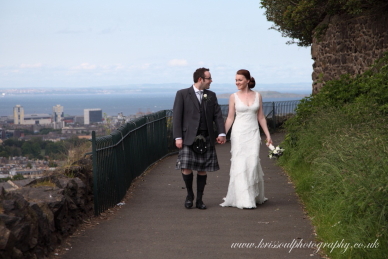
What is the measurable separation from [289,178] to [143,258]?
6.08m

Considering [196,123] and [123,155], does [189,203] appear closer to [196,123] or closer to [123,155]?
[196,123]

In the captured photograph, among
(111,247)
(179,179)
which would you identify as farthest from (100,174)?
(179,179)

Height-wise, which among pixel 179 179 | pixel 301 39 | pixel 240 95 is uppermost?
pixel 301 39

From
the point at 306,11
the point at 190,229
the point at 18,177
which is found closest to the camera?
the point at 190,229

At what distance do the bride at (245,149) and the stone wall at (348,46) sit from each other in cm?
789

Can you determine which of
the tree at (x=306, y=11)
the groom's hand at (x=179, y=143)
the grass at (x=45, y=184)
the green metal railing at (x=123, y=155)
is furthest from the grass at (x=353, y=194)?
the tree at (x=306, y=11)

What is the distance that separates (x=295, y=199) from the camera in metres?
9.15

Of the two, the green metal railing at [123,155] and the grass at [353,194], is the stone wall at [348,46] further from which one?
the grass at [353,194]

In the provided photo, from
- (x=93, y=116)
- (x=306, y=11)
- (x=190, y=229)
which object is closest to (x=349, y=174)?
(x=190, y=229)

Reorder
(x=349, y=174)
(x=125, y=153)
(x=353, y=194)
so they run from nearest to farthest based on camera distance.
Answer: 1. (x=353, y=194)
2. (x=349, y=174)
3. (x=125, y=153)

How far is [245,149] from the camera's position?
8.62 metres

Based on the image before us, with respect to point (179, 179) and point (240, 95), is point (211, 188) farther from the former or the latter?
point (240, 95)

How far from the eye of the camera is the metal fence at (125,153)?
7.98 m

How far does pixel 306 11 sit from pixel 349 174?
439 inches
